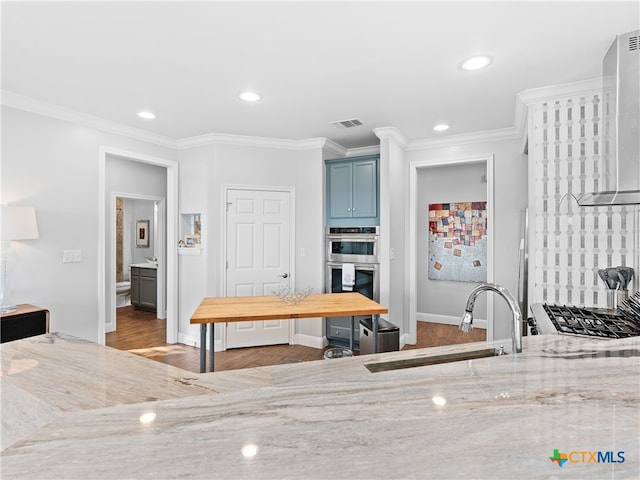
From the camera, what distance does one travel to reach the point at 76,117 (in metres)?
3.47

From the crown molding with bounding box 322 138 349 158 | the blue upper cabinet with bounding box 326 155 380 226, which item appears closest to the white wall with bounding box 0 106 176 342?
the crown molding with bounding box 322 138 349 158

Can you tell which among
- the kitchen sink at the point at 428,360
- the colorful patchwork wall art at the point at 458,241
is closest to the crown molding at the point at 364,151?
the colorful patchwork wall art at the point at 458,241

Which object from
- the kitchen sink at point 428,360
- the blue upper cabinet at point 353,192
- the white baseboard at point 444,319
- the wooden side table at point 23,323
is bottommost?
the white baseboard at point 444,319

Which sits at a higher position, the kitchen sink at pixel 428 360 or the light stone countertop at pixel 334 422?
the light stone countertop at pixel 334 422

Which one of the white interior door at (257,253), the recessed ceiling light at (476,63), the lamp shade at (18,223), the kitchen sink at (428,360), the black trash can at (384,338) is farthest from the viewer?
the white interior door at (257,253)

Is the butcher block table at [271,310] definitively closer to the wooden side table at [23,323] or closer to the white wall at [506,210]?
the wooden side table at [23,323]

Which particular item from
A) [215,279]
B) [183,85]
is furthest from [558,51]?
[215,279]

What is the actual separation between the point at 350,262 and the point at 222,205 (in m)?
1.68

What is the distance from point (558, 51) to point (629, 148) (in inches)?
30.6

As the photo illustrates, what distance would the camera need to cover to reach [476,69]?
255 centimetres

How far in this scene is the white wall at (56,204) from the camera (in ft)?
10.2

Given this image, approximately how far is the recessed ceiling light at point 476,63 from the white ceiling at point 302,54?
0.18 feet

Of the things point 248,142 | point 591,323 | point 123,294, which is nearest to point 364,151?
point 248,142

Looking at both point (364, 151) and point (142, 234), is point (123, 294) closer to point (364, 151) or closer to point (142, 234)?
point (142, 234)
